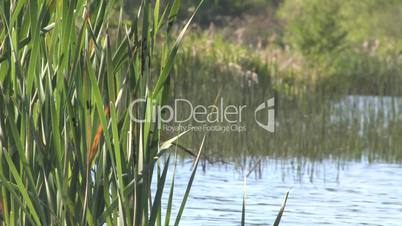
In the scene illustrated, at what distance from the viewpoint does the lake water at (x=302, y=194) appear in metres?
7.52

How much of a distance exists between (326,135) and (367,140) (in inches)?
22.2

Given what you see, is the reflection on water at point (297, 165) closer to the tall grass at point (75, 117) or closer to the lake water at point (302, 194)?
the lake water at point (302, 194)

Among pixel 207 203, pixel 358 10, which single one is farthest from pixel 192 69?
pixel 358 10

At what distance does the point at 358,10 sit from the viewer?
4934 cm

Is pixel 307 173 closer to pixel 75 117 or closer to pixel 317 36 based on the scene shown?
pixel 75 117

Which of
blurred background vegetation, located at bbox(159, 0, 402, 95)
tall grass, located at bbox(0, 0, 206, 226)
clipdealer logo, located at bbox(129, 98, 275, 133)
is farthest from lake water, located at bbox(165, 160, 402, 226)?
tall grass, located at bbox(0, 0, 206, 226)

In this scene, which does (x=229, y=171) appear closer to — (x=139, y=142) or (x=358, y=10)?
(x=139, y=142)

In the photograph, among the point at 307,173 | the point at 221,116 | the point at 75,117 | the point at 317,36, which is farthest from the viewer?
the point at 317,36

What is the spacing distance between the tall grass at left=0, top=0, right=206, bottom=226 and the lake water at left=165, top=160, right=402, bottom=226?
3.47m

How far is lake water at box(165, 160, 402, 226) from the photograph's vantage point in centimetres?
752

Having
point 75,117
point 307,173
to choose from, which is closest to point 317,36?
point 307,173

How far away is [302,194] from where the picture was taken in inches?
345

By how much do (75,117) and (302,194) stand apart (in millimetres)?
5372

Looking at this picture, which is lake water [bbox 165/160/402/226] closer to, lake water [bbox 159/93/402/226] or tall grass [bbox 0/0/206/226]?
lake water [bbox 159/93/402/226]
